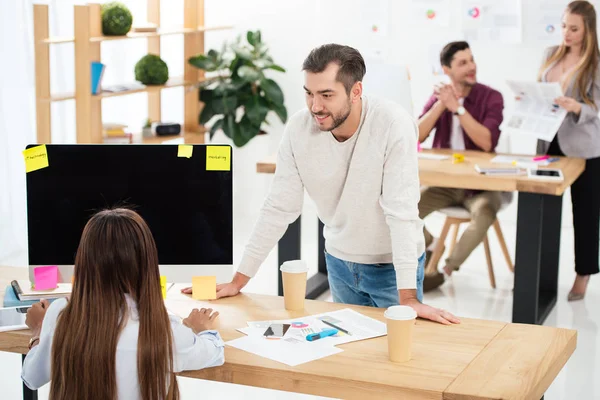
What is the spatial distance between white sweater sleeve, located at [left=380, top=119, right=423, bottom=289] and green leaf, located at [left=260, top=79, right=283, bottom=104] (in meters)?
3.39

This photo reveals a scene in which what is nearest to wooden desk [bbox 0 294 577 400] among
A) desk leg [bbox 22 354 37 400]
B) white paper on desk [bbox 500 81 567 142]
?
desk leg [bbox 22 354 37 400]

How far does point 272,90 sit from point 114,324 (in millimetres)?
4106

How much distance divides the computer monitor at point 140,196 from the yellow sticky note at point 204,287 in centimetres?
6

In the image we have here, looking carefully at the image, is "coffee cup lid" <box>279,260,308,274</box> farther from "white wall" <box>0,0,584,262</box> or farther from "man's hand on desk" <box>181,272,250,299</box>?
"white wall" <box>0,0,584,262</box>

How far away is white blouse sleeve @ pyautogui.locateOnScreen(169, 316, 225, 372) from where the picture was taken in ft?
6.50

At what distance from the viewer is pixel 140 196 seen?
7.95ft

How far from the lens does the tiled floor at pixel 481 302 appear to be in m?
3.53

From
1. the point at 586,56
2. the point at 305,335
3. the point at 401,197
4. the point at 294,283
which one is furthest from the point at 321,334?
the point at 586,56

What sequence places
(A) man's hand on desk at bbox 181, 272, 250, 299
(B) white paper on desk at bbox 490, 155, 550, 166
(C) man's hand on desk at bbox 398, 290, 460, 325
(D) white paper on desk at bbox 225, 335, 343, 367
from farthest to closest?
(B) white paper on desk at bbox 490, 155, 550, 166, (A) man's hand on desk at bbox 181, 272, 250, 299, (C) man's hand on desk at bbox 398, 290, 460, 325, (D) white paper on desk at bbox 225, 335, 343, 367

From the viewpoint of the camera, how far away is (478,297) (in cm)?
459

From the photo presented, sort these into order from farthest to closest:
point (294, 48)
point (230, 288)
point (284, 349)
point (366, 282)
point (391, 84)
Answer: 1. point (294, 48)
2. point (391, 84)
3. point (366, 282)
4. point (230, 288)
5. point (284, 349)

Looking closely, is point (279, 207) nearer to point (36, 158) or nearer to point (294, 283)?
point (294, 283)

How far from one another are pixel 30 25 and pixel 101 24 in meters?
0.38

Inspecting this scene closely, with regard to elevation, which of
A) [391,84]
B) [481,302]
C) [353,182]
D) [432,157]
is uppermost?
[391,84]
